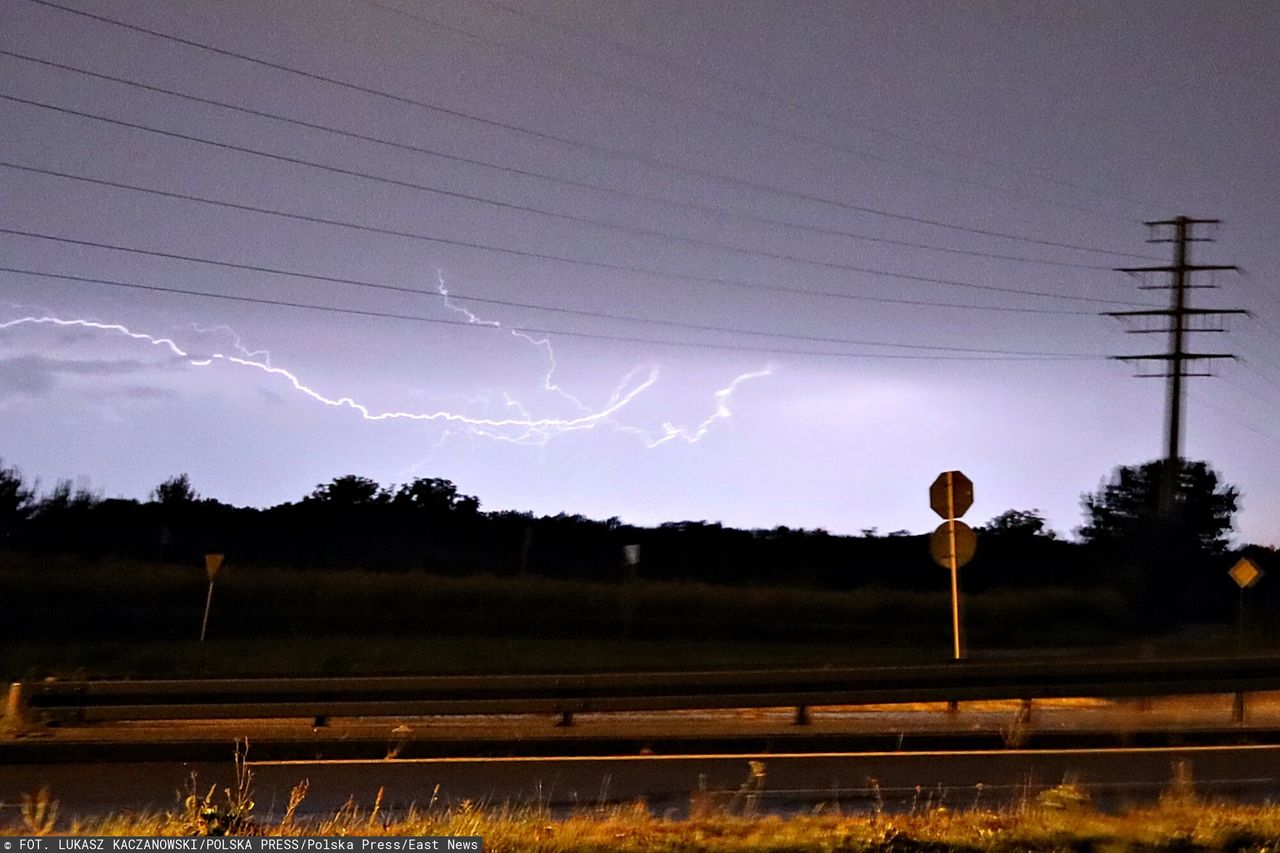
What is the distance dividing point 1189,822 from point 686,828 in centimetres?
308

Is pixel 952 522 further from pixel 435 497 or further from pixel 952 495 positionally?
pixel 435 497

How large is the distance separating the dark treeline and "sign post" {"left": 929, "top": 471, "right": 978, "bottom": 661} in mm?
32209

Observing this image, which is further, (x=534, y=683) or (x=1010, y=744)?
(x=534, y=683)

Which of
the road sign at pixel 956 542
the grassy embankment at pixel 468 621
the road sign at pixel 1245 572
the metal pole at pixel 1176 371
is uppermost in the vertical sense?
the metal pole at pixel 1176 371

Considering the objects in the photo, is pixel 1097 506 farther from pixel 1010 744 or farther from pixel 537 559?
pixel 1010 744

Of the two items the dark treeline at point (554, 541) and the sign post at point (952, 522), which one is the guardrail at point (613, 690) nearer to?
the sign post at point (952, 522)

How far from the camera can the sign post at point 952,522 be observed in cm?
1602

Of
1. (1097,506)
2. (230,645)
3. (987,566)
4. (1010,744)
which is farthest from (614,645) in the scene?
(1097,506)

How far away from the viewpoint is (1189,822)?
7.57m

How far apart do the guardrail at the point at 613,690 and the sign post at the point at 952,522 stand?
48.6 inches

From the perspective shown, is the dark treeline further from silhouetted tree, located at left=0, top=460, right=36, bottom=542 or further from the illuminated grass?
the illuminated grass

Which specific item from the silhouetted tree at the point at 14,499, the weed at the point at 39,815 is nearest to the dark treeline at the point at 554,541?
the silhouetted tree at the point at 14,499

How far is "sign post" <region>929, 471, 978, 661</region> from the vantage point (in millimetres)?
16016

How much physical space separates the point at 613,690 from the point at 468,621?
90.8ft
